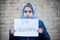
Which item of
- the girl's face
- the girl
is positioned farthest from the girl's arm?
the girl's face

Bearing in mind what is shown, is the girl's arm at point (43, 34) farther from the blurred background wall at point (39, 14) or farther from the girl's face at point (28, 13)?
the girl's face at point (28, 13)

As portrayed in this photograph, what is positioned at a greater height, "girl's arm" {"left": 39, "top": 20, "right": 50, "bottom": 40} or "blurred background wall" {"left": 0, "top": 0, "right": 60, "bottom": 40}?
"blurred background wall" {"left": 0, "top": 0, "right": 60, "bottom": 40}

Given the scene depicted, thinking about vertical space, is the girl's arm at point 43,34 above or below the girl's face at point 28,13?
below

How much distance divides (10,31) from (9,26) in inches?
2.6

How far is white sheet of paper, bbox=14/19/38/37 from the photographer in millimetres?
2688

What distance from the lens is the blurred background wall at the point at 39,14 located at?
2721 millimetres

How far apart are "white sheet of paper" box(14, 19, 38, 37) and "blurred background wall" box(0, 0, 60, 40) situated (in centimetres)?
8

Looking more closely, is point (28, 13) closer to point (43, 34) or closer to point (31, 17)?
point (31, 17)

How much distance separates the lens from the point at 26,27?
270 cm

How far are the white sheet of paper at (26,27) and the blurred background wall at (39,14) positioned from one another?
75mm

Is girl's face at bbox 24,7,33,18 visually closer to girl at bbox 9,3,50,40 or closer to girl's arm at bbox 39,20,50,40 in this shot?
girl at bbox 9,3,50,40

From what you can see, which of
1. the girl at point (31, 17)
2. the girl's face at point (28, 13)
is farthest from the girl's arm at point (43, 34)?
the girl's face at point (28, 13)

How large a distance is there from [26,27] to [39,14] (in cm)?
24

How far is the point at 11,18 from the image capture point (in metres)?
2.72
